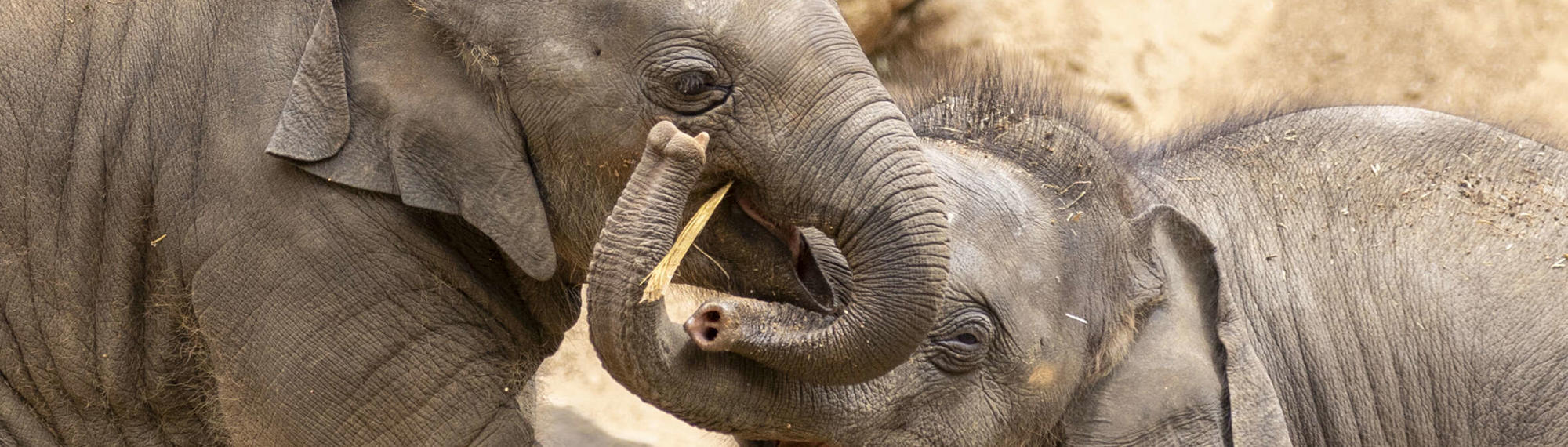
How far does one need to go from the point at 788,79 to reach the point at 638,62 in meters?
0.27

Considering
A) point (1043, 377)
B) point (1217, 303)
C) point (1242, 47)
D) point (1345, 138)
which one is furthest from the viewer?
point (1242, 47)

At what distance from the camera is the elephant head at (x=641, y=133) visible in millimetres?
2828

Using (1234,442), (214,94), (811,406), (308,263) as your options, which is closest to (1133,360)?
(1234,442)

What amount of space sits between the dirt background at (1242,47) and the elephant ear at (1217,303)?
265cm

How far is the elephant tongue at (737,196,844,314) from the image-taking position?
3.07 metres

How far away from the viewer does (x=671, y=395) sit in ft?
9.31

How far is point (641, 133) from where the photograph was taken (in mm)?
2998

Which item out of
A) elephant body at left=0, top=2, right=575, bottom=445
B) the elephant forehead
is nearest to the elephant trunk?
the elephant forehead

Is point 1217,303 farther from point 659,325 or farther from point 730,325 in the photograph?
point 659,325

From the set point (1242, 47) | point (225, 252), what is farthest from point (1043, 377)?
point (1242, 47)

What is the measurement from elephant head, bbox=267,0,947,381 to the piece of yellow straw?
0.17 feet

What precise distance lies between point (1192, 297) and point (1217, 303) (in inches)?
1.9

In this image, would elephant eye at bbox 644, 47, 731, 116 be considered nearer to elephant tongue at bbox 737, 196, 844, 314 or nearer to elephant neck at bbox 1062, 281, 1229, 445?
elephant tongue at bbox 737, 196, 844, 314

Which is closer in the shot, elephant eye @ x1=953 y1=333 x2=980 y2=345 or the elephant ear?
elephant eye @ x1=953 y1=333 x2=980 y2=345
